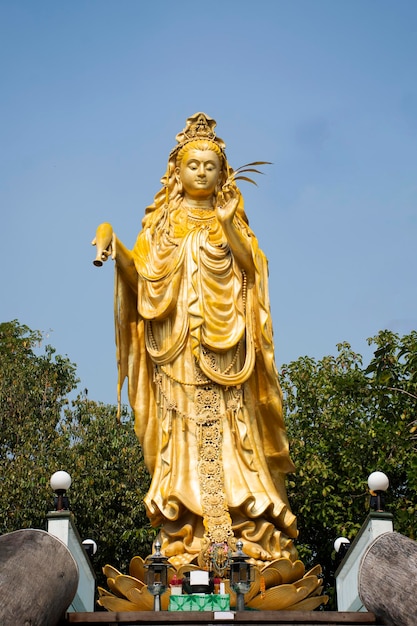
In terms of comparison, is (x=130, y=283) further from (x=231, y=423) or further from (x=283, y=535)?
(x=283, y=535)

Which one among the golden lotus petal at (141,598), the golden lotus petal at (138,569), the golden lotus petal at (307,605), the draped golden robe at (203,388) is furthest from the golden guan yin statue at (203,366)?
the golden lotus petal at (141,598)

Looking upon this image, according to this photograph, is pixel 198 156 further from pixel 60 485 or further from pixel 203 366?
pixel 60 485

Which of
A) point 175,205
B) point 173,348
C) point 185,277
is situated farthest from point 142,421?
point 175,205

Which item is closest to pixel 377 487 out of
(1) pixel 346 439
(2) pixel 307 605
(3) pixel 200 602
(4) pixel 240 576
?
(2) pixel 307 605

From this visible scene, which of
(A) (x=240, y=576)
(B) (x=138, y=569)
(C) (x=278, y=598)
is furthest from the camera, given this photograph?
(B) (x=138, y=569)

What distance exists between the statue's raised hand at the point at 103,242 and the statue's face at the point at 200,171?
3.68 feet

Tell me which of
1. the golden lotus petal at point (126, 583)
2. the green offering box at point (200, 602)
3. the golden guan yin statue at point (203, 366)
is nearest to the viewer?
the green offering box at point (200, 602)

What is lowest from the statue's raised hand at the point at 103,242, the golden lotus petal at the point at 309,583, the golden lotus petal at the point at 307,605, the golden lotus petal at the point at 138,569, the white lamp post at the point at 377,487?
the golden lotus petal at the point at 307,605

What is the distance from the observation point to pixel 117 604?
9117 millimetres

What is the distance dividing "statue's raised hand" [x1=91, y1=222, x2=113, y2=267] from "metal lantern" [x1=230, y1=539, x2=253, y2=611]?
281 centimetres

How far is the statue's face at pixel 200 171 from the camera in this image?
10836 mm

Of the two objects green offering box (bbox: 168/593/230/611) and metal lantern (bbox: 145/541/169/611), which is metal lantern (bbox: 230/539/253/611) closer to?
green offering box (bbox: 168/593/230/611)

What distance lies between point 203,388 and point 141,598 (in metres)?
2.01

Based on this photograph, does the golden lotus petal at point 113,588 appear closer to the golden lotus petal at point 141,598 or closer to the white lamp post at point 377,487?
the golden lotus petal at point 141,598
